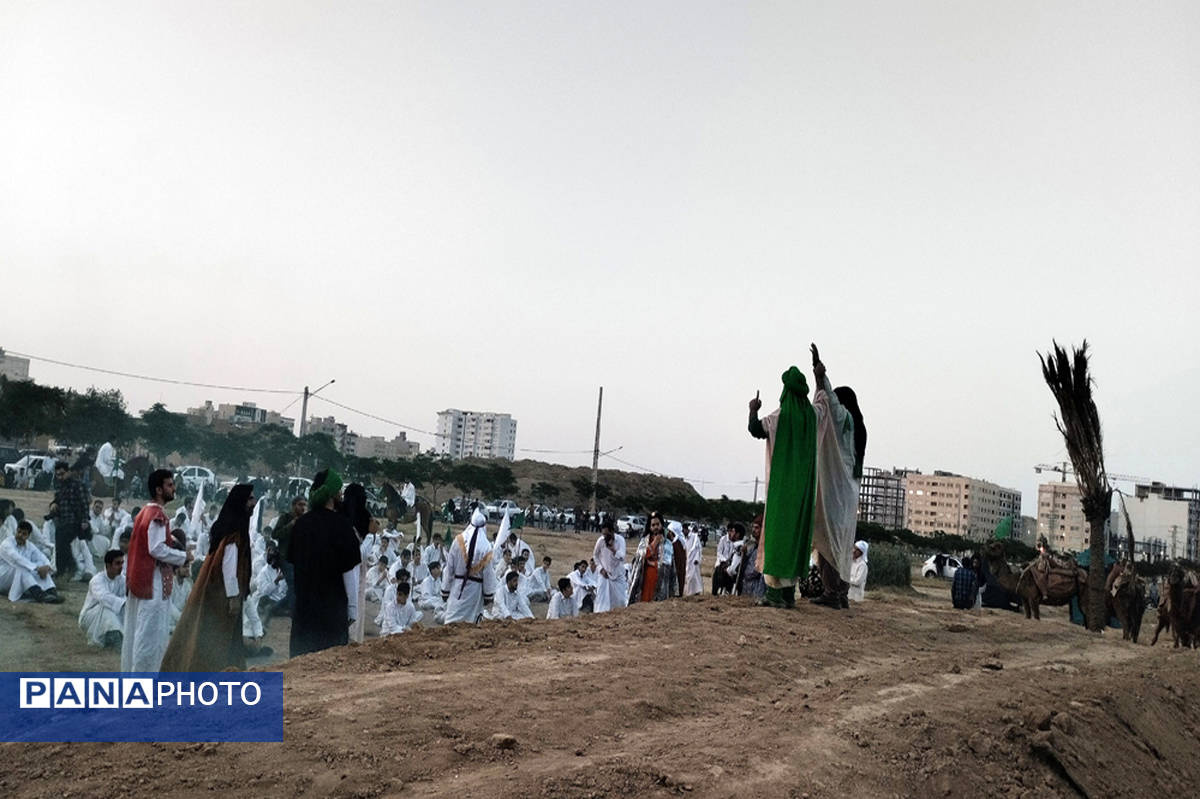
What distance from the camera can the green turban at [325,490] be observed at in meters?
6.30

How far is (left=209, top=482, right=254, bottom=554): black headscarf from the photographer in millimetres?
6402

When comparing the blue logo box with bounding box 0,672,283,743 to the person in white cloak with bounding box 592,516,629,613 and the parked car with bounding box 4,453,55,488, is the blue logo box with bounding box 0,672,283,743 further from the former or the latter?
the parked car with bounding box 4,453,55,488

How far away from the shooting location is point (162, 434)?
41.1 meters

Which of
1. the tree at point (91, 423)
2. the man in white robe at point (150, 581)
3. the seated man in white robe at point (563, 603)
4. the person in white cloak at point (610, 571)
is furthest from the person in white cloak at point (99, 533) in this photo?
the tree at point (91, 423)

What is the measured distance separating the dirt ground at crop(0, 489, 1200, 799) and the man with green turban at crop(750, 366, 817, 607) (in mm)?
337

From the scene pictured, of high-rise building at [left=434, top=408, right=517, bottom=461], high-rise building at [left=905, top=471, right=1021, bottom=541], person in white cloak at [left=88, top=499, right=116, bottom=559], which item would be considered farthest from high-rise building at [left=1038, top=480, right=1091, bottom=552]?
person in white cloak at [left=88, top=499, right=116, bottom=559]

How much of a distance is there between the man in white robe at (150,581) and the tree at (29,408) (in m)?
35.6

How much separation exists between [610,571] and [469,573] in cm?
280

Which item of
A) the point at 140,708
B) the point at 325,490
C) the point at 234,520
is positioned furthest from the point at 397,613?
the point at 140,708

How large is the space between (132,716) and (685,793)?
2.39m

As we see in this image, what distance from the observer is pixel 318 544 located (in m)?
6.11

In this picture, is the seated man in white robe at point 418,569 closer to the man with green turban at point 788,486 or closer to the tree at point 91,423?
the man with green turban at point 788,486

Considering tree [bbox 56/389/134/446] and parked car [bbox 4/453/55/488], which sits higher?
tree [bbox 56/389/134/446]

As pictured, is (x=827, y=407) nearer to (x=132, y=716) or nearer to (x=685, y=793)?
(x=685, y=793)
